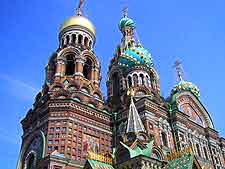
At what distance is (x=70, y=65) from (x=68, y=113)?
21.6ft

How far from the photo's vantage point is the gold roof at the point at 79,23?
29.0 metres

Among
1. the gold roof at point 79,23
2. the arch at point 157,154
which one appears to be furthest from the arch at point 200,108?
the arch at point 157,154

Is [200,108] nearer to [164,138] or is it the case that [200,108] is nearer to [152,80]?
[152,80]

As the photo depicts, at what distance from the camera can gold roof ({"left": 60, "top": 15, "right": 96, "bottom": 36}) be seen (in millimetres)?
29000

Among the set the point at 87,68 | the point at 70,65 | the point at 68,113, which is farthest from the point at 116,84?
the point at 68,113

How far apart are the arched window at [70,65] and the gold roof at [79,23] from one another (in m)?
3.47

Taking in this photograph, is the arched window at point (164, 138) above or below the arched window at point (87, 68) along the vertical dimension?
below

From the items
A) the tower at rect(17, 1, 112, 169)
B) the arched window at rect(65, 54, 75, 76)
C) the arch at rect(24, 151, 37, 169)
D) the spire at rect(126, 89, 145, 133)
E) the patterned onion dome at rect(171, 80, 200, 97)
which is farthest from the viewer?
the patterned onion dome at rect(171, 80, 200, 97)

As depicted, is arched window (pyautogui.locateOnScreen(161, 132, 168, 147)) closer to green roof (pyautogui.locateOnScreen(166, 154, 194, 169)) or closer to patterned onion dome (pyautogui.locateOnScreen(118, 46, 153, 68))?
green roof (pyautogui.locateOnScreen(166, 154, 194, 169))

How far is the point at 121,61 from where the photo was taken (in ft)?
97.0

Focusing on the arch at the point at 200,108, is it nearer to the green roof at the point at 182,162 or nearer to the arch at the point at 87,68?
the arch at the point at 87,68

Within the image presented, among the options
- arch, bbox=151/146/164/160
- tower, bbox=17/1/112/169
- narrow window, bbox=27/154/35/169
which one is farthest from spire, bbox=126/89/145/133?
narrow window, bbox=27/154/35/169

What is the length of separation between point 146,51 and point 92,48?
503 centimetres

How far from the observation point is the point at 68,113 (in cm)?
2227
